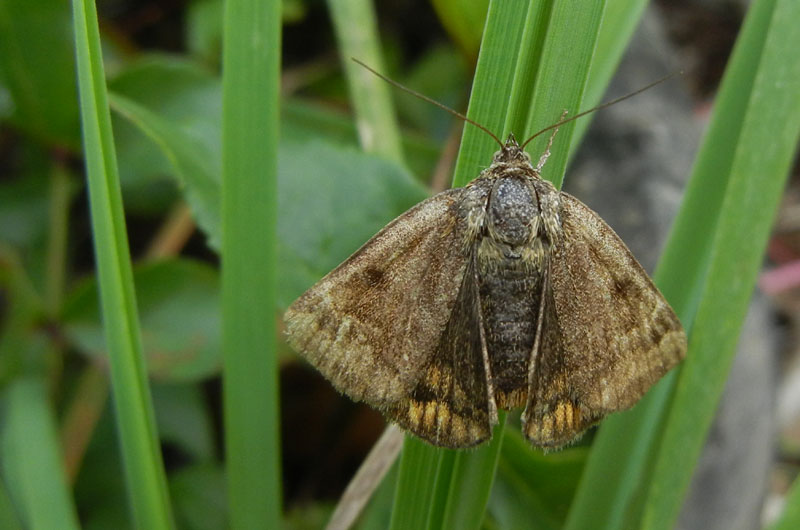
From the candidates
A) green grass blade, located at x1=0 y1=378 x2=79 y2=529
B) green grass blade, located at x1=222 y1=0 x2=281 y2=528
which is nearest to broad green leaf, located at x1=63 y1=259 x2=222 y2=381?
green grass blade, located at x1=0 y1=378 x2=79 y2=529

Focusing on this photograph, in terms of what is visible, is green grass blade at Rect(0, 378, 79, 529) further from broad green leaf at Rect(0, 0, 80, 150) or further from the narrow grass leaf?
the narrow grass leaf

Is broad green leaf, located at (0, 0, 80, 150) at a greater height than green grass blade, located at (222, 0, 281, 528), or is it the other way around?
broad green leaf, located at (0, 0, 80, 150)

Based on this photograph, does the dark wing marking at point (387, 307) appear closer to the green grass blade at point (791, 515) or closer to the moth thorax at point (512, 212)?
the moth thorax at point (512, 212)

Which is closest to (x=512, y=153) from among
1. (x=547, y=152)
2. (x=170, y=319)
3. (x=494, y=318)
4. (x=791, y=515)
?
(x=547, y=152)

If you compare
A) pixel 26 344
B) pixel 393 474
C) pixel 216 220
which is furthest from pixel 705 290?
pixel 26 344

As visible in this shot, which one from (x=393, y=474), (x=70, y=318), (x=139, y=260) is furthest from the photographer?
(x=139, y=260)

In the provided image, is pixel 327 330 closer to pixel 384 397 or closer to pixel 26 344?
pixel 384 397

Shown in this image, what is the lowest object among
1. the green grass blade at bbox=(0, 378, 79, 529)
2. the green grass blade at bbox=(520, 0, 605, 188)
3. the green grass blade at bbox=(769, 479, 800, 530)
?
the green grass blade at bbox=(0, 378, 79, 529)

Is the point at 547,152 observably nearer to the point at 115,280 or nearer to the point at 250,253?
the point at 250,253
